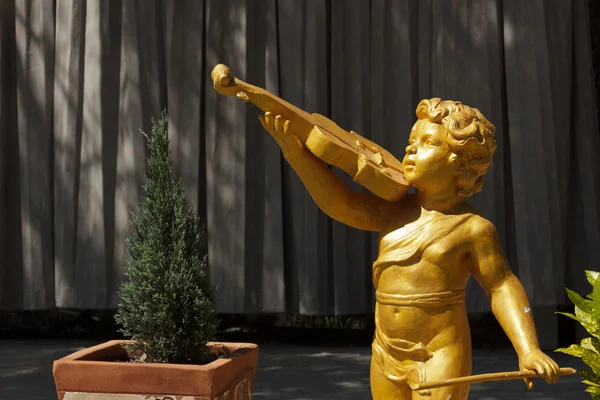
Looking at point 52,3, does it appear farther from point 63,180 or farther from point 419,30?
point 419,30

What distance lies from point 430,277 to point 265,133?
331 cm

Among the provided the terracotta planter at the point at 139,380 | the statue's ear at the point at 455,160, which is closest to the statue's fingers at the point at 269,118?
the statue's ear at the point at 455,160

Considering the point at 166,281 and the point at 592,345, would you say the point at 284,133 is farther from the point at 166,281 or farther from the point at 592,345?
the point at 592,345

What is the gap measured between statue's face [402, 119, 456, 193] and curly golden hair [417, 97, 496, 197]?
0.02 metres

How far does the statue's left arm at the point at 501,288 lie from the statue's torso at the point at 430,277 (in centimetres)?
3

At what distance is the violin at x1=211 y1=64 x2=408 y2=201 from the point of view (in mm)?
2793

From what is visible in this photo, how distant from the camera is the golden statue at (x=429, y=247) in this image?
2.75 metres

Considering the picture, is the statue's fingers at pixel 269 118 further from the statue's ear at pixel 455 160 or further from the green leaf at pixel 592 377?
the green leaf at pixel 592 377

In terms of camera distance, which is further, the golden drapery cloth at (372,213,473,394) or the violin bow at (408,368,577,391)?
the golden drapery cloth at (372,213,473,394)

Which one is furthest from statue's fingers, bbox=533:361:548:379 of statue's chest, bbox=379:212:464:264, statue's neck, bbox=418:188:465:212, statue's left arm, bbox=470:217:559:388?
statue's neck, bbox=418:188:465:212

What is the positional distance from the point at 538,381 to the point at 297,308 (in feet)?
5.37

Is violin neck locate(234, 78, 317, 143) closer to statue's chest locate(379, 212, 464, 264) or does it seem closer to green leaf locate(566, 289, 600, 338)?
statue's chest locate(379, 212, 464, 264)

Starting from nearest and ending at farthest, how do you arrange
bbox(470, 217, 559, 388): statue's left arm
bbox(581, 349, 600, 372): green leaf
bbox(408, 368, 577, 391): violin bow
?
bbox(408, 368, 577, 391): violin bow < bbox(470, 217, 559, 388): statue's left arm < bbox(581, 349, 600, 372): green leaf

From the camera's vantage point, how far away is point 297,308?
596cm
